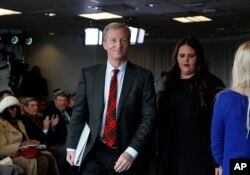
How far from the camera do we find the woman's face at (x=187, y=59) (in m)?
3.09

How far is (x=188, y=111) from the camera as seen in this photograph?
308 cm

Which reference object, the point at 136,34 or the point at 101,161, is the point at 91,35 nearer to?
the point at 136,34

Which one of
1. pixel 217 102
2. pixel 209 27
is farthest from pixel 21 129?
pixel 209 27

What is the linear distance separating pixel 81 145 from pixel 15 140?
2.80 metres

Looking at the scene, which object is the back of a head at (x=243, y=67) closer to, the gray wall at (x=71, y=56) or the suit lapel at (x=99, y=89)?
the suit lapel at (x=99, y=89)

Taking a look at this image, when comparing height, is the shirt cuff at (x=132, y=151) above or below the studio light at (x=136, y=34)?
below

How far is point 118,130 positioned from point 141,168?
284 mm

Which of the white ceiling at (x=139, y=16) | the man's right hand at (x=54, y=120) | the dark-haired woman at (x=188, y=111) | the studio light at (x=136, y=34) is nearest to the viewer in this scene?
the dark-haired woman at (x=188, y=111)

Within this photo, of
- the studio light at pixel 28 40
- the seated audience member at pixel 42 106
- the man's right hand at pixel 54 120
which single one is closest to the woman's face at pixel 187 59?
the man's right hand at pixel 54 120

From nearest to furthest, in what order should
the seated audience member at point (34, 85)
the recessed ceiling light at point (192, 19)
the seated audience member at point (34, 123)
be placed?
the seated audience member at point (34, 123)
the recessed ceiling light at point (192, 19)
the seated audience member at point (34, 85)

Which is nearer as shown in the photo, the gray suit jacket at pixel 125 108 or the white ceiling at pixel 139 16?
the gray suit jacket at pixel 125 108

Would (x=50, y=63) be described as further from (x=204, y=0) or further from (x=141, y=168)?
(x=141, y=168)

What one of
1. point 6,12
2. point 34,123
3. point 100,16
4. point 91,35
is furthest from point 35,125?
point 91,35

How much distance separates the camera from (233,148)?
223 cm
